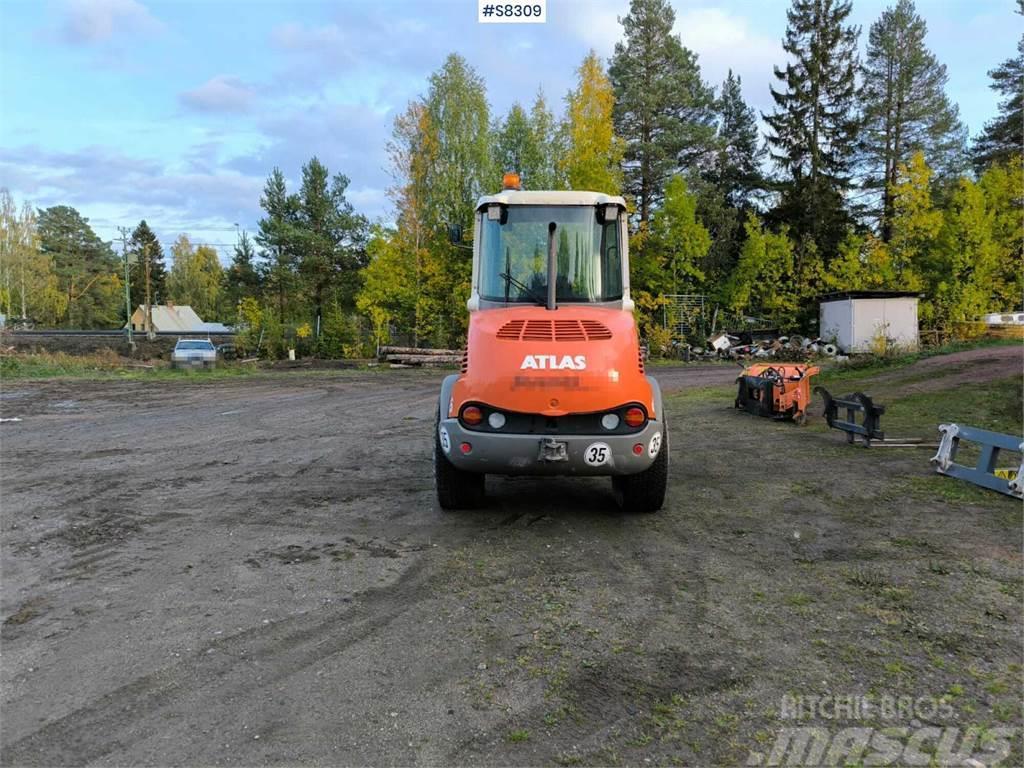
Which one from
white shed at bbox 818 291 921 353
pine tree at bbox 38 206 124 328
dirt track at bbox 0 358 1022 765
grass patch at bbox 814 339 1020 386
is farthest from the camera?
pine tree at bbox 38 206 124 328

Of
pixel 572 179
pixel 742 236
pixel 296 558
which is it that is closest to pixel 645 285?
pixel 572 179

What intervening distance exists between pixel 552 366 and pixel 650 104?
124 ft

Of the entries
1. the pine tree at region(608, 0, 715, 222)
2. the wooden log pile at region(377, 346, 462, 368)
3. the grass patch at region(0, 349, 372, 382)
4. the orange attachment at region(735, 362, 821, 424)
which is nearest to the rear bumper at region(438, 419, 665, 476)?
the orange attachment at region(735, 362, 821, 424)

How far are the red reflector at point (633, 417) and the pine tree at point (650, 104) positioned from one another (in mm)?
35041

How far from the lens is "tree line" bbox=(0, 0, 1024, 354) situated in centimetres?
3503

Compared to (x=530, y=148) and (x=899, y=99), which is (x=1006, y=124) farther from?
(x=530, y=148)

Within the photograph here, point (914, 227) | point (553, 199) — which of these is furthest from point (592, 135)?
point (553, 199)

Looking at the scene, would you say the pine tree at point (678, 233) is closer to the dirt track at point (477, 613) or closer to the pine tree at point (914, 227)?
the pine tree at point (914, 227)

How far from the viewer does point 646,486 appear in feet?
21.1

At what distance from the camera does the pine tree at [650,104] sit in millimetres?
39562

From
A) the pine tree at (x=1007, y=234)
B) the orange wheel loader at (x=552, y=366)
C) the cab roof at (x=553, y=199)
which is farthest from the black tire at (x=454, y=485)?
the pine tree at (x=1007, y=234)

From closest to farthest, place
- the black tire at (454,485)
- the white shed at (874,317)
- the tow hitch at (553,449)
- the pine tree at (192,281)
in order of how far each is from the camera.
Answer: the tow hitch at (553,449), the black tire at (454,485), the white shed at (874,317), the pine tree at (192,281)

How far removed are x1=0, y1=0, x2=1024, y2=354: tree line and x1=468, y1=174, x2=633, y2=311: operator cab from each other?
2629cm

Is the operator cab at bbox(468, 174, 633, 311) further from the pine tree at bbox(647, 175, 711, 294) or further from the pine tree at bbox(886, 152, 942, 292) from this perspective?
the pine tree at bbox(886, 152, 942, 292)
